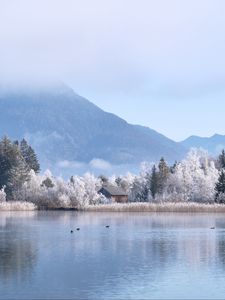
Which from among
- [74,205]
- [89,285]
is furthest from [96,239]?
[74,205]

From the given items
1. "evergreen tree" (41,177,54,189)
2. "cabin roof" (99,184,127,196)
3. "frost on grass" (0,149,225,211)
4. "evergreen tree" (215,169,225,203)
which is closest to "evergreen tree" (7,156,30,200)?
"frost on grass" (0,149,225,211)

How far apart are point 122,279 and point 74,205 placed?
82.9m

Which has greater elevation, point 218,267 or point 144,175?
point 144,175

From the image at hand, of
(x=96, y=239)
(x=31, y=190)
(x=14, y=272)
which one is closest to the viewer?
(x=14, y=272)

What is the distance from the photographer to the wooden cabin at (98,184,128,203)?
141 metres

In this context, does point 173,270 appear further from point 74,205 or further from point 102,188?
point 102,188

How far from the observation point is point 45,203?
120 meters

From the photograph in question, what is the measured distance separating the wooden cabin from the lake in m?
73.0

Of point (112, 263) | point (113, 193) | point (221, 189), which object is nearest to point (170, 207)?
point (221, 189)

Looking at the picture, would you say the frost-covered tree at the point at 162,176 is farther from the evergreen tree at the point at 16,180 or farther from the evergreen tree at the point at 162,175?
the evergreen tree at the point at 16,180

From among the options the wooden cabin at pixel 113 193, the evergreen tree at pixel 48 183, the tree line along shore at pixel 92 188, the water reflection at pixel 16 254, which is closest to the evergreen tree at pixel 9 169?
the tree line along shore at pixel 92 188

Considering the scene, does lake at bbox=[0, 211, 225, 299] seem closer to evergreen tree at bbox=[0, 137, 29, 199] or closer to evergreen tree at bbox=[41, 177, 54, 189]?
evergreen tree at bbox=[0, 137, 29, 199]

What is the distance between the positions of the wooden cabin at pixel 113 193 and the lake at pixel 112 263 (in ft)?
239

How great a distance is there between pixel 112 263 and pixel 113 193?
3934 inches
